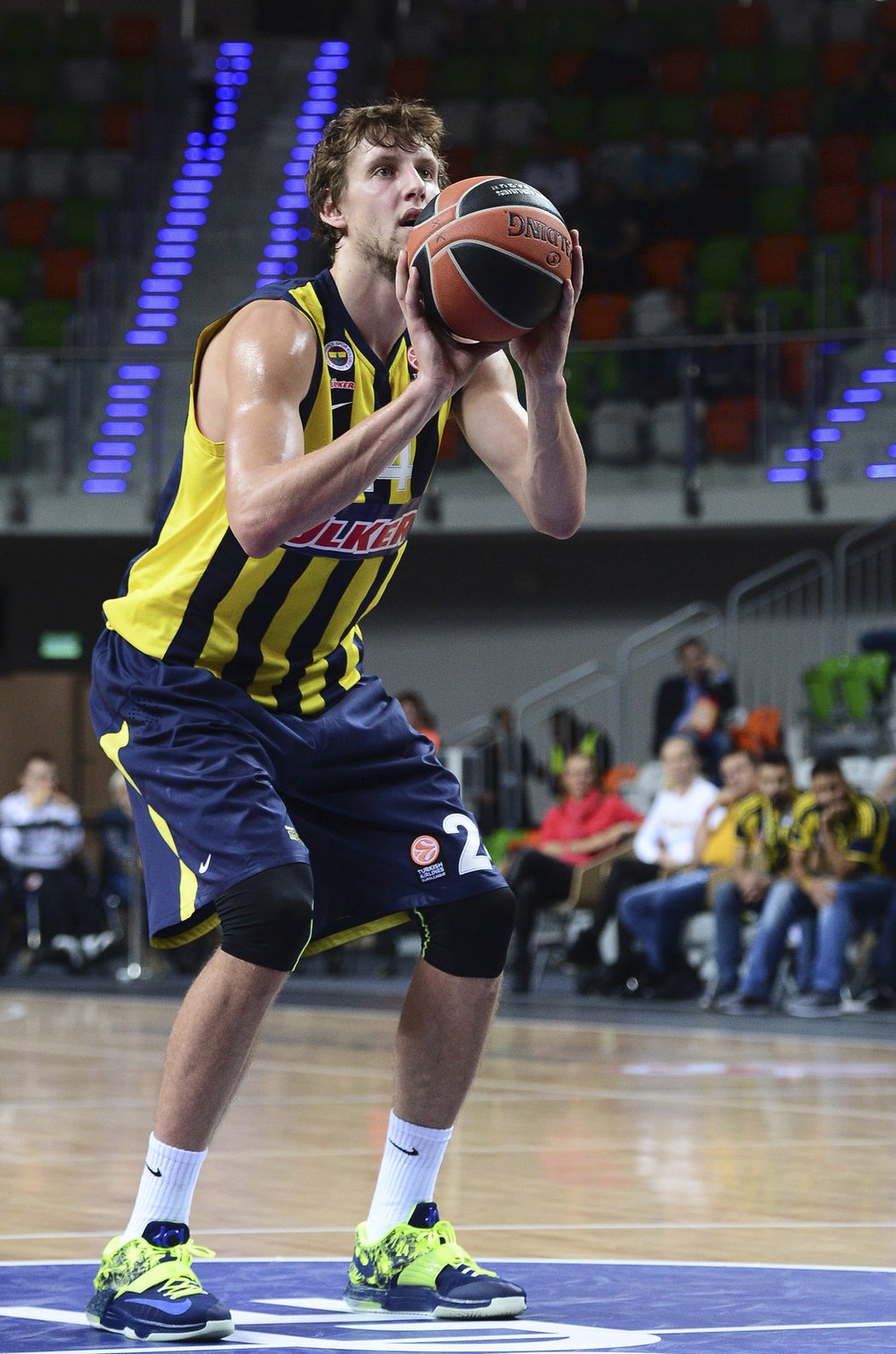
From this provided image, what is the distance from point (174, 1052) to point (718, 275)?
13898 mm

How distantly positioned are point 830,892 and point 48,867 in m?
5.76

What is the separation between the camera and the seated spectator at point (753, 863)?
396 inches

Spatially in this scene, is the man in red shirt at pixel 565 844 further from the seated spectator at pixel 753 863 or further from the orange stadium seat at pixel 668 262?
the orange stadium seat at pixel 668 262

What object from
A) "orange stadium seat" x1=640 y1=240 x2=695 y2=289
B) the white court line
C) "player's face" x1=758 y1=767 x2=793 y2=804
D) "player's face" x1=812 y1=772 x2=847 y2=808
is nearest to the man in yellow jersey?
the white court line

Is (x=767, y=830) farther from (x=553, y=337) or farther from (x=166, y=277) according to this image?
(x=166, y=277)

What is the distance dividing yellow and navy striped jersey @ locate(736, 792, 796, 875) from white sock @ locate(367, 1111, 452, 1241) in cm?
676

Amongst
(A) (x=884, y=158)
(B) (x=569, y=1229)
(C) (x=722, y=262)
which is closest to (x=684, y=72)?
(A) (x=884, y=158)

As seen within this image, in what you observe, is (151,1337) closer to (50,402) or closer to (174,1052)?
(174,1052)

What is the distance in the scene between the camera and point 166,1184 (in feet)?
10.2

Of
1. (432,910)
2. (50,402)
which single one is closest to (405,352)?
(432,910)

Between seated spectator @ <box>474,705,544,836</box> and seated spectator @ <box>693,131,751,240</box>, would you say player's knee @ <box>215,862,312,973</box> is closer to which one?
seated spectator @ <box>474,705,544,836</box>

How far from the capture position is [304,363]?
10.4 ft

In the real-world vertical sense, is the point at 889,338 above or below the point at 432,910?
above

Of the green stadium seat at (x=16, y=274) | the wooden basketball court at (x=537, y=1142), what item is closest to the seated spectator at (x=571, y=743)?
the wooden basketball court at (x=537, y=1142)
